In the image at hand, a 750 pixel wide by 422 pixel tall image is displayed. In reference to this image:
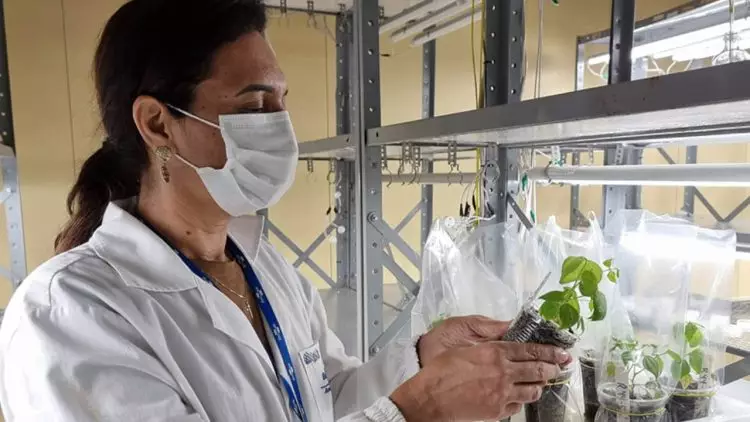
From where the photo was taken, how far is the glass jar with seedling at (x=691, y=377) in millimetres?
835

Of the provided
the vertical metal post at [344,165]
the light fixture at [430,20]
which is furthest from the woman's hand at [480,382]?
the vertical metal post at [344,165]

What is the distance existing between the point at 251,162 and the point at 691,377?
2.59ft

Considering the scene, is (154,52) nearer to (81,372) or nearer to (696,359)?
(81,372)

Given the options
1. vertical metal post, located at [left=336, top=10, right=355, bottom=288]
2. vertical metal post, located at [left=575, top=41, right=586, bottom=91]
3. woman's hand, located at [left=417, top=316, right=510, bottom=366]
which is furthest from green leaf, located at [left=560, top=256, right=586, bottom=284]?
vertical metal post, located at [left=575, top=41, right=586, bottom=91]

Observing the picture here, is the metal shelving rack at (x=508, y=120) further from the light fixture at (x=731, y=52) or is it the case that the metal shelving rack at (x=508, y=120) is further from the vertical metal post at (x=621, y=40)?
the light fixture at (x=731, y=52)

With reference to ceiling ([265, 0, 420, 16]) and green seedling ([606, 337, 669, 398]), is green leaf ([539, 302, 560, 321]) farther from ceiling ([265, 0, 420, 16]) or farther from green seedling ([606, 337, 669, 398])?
ceiling ([265, 0, 420, 16])

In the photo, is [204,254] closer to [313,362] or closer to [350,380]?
[313,362]

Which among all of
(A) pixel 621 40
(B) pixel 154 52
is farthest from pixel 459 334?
(B) pixel 154 52

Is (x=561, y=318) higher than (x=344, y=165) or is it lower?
lower

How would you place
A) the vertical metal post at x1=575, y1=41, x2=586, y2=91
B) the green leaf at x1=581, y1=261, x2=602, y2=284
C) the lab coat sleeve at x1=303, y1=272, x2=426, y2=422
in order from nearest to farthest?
the green leaf at x1=581, y1=261, x2=602, y2=284 → the lab coat sleeve at x1=303, y1=272, x2=426, y2=422 → the vertical metal post at x1=575, y1=41, x2=586, y2=91

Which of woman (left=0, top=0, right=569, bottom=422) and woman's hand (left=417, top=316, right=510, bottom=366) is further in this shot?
woman's hand (left=417, top=316, right=510, bottom=366)

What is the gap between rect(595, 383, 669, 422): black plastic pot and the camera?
79cm

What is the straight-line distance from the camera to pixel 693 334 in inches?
33.4

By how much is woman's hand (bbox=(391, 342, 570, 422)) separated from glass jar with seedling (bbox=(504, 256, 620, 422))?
24 mm
